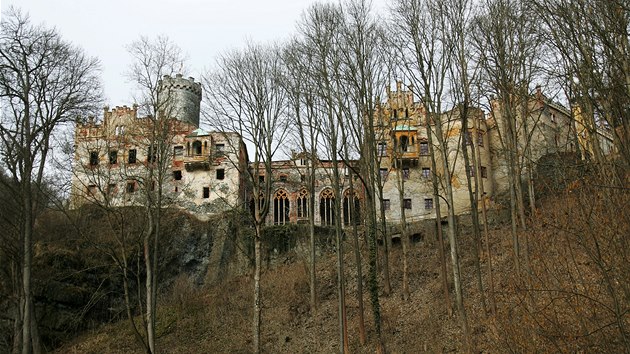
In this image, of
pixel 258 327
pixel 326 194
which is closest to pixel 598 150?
pixel 258 327

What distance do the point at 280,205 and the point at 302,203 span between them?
60.5 inches

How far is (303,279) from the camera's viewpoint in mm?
26594

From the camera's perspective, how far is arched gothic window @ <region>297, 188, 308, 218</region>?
124 ft

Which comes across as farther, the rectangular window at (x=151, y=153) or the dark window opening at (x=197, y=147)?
the dark window opening at (x=197, y=147)

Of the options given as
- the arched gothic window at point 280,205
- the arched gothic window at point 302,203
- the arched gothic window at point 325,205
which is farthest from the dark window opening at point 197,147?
the arched gothic window at point 325,205

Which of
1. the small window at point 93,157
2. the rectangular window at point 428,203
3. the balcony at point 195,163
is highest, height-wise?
the balcony at point 195,163

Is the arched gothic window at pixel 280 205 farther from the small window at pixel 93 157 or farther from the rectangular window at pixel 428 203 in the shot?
the small window at pixel 93 157

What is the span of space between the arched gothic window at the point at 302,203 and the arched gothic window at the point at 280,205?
2.42ft

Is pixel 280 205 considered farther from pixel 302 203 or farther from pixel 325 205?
pixel 325 205

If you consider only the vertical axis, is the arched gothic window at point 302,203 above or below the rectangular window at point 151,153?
below

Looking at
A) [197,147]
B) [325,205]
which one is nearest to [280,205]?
[325,205]

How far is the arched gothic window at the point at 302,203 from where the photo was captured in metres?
37.8

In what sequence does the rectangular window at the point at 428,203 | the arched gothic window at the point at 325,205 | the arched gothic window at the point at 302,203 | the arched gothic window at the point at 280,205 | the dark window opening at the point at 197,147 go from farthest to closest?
the dark window opening at the point at 197,147
the arched gothic window at the point at 280,205
the arched gothic window at the point at 302,203
the arched gothic window at the point at 325,205
the rectangular window at the point at 428,203

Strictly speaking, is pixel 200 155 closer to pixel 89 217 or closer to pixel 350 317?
pixel 89 217
